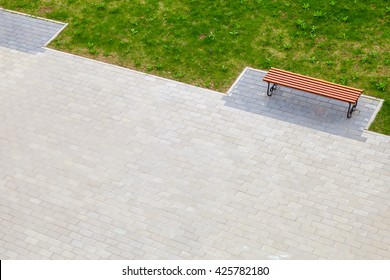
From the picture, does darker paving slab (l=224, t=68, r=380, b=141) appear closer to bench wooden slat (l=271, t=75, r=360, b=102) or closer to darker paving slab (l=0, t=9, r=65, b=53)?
bench wooden slat (l=271, t=75, r=360, b=102)

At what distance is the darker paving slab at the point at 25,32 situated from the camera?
16609 millimetres

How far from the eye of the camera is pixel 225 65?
610 inches

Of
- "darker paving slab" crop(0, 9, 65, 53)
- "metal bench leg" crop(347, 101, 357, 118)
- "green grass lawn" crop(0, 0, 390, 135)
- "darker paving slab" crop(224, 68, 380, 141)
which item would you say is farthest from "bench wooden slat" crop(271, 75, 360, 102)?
"darker paving slab" crop(0, 9, 65, 53)

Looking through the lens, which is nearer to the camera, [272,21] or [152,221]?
[152,221]

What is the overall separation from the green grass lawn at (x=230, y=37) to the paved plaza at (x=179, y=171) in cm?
56

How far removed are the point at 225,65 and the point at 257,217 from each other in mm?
4739

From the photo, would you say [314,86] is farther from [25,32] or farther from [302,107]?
[25,32]

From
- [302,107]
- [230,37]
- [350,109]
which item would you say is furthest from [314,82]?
[230,37]

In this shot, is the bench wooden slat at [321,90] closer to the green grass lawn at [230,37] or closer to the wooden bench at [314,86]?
the wooden bench at [314,86]

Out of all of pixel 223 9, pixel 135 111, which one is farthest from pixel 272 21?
pixel 135 111

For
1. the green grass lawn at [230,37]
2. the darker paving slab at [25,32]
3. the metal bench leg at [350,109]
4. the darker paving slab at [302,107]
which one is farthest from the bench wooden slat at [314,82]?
the darker paving slab at [25,32]

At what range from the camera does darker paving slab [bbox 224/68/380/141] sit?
13852 mm
